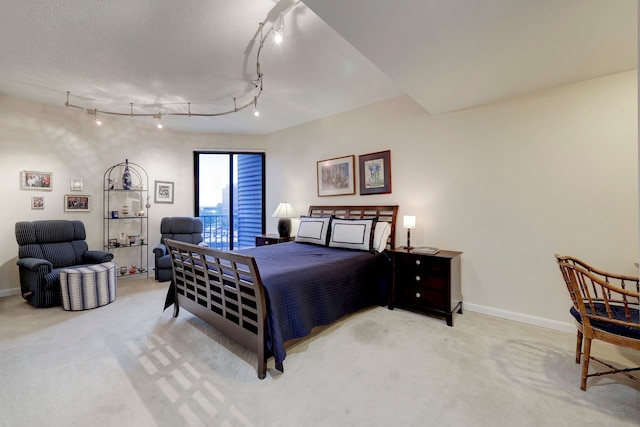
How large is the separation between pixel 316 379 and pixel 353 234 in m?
1.83

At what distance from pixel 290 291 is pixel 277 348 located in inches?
16.7

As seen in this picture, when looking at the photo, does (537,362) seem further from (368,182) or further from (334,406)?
(368,182)

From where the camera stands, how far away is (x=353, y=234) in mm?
3455

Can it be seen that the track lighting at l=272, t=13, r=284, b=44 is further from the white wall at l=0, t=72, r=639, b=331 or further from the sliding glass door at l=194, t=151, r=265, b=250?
the sliding glass door at l=194, t=151, r=265, b=250

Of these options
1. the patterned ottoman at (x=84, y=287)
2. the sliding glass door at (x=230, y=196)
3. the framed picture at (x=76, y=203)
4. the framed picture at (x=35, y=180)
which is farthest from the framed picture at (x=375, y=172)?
the framed picture at (x=35, y=180)

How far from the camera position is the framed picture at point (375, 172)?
12.5 ft

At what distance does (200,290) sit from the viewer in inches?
103

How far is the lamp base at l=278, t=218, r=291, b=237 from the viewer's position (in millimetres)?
4625

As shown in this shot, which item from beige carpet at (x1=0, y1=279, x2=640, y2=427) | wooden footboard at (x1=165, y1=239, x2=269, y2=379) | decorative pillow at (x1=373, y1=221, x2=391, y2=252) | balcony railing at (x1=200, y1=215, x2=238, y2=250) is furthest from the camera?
balcony railing at (x1=200, y1=215, x2=238, y2=250)

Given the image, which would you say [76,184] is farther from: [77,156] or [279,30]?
[279,30]

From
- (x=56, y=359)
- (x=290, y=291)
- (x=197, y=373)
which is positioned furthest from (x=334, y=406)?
(x=56, y=359)

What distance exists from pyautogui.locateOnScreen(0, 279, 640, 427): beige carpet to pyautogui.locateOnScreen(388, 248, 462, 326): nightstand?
0.20m

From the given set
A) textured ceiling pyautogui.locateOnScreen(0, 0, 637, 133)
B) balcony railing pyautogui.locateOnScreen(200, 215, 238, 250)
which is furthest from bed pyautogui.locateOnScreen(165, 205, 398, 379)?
balcony railing pyautogui.locateOnScreen(200, 215, 238, 250)

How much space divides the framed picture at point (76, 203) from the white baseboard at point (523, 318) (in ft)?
18.9
